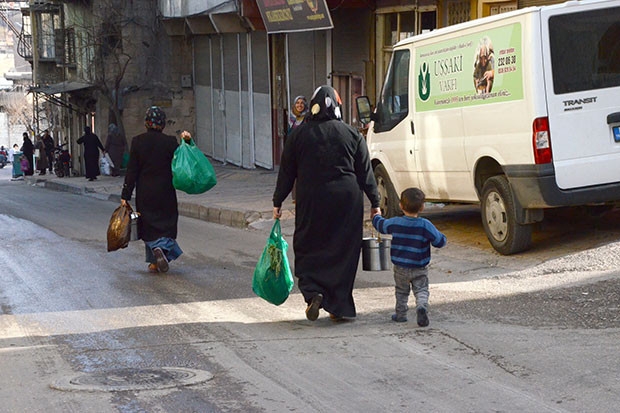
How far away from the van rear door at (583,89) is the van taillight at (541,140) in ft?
0.17

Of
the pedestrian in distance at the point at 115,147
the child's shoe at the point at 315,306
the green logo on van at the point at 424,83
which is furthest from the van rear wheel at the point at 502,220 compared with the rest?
the pedestrian in distance at the point at 115,147

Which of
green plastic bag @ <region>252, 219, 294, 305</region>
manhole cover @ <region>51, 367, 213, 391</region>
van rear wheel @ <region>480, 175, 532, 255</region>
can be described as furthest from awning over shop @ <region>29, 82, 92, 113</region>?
manhole cover @ <region>51, 367, 213, 391</region>

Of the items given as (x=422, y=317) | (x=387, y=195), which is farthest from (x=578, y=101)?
(x=387, y=195)

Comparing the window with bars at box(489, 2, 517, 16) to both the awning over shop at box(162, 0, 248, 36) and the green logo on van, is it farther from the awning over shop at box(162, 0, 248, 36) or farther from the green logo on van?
the awning over shop at box(162, 0, 248, 36)

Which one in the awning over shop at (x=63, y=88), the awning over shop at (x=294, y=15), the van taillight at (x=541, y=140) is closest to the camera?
the van taillight at (x=541, y=140)

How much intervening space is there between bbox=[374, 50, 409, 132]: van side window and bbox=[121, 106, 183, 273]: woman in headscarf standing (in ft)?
11.1

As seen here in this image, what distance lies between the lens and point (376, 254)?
27.4 feet

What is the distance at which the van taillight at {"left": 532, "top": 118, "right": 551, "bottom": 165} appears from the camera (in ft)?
34.6

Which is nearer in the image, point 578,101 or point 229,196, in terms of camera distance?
point 578,101

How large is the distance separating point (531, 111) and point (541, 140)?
298 mm

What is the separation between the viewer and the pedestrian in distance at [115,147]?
109ft

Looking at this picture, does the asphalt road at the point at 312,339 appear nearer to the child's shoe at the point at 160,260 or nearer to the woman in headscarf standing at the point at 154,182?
the child's shoe at the point at 160,260

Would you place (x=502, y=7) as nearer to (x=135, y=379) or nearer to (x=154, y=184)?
(x=154, y=184)

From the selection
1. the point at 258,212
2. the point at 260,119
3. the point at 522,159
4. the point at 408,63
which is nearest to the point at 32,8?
the point at 260,119
